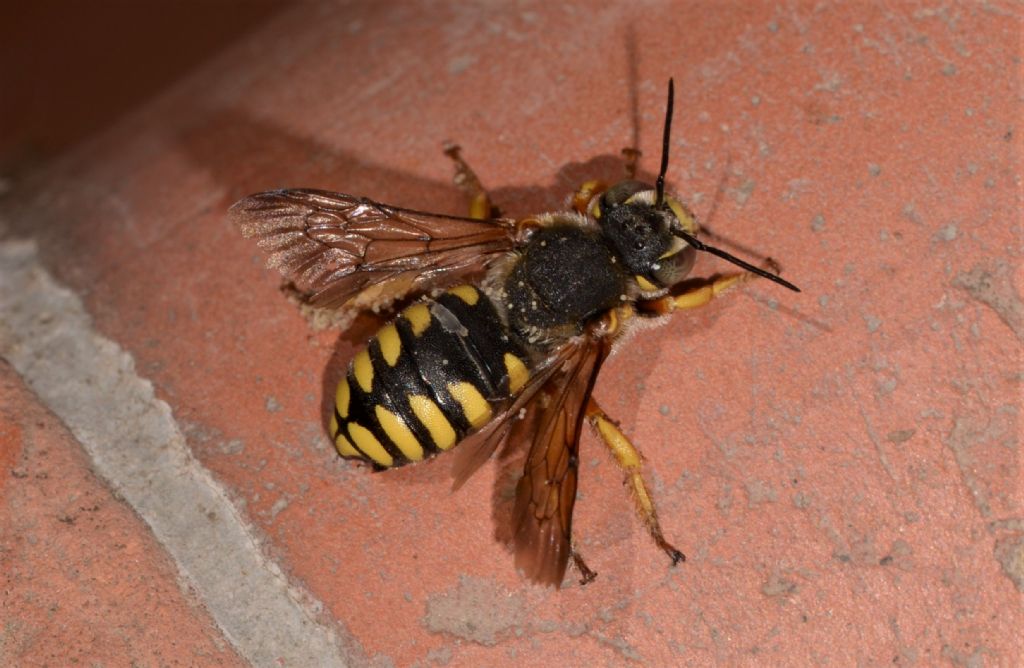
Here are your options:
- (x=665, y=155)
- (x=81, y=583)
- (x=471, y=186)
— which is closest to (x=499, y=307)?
(x=471, y=186)

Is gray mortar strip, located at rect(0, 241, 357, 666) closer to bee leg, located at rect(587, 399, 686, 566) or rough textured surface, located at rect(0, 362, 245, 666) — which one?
rough textured surface, located at rect(0, 362, 245, 666)

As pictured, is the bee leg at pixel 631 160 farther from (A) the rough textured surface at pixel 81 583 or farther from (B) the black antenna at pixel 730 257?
(A) the rough textured surface at pixel 81 583

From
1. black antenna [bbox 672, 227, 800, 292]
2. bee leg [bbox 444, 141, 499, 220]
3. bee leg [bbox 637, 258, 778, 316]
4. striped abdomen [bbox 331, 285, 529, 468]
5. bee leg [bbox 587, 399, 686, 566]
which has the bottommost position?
bee leg [bbox 587, 399, 686, 566]

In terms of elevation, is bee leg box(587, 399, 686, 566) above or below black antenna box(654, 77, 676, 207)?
below

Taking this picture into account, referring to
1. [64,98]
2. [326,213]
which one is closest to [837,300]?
[326,213]

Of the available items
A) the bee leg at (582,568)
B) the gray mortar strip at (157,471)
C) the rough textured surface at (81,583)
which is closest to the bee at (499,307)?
the bee leg at (582,568)

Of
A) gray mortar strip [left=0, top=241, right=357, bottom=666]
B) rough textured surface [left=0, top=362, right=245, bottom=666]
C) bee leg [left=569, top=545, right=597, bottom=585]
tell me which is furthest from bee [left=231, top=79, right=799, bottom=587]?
rough textured surface [left=0, top=362, right=245, bottom=666]
